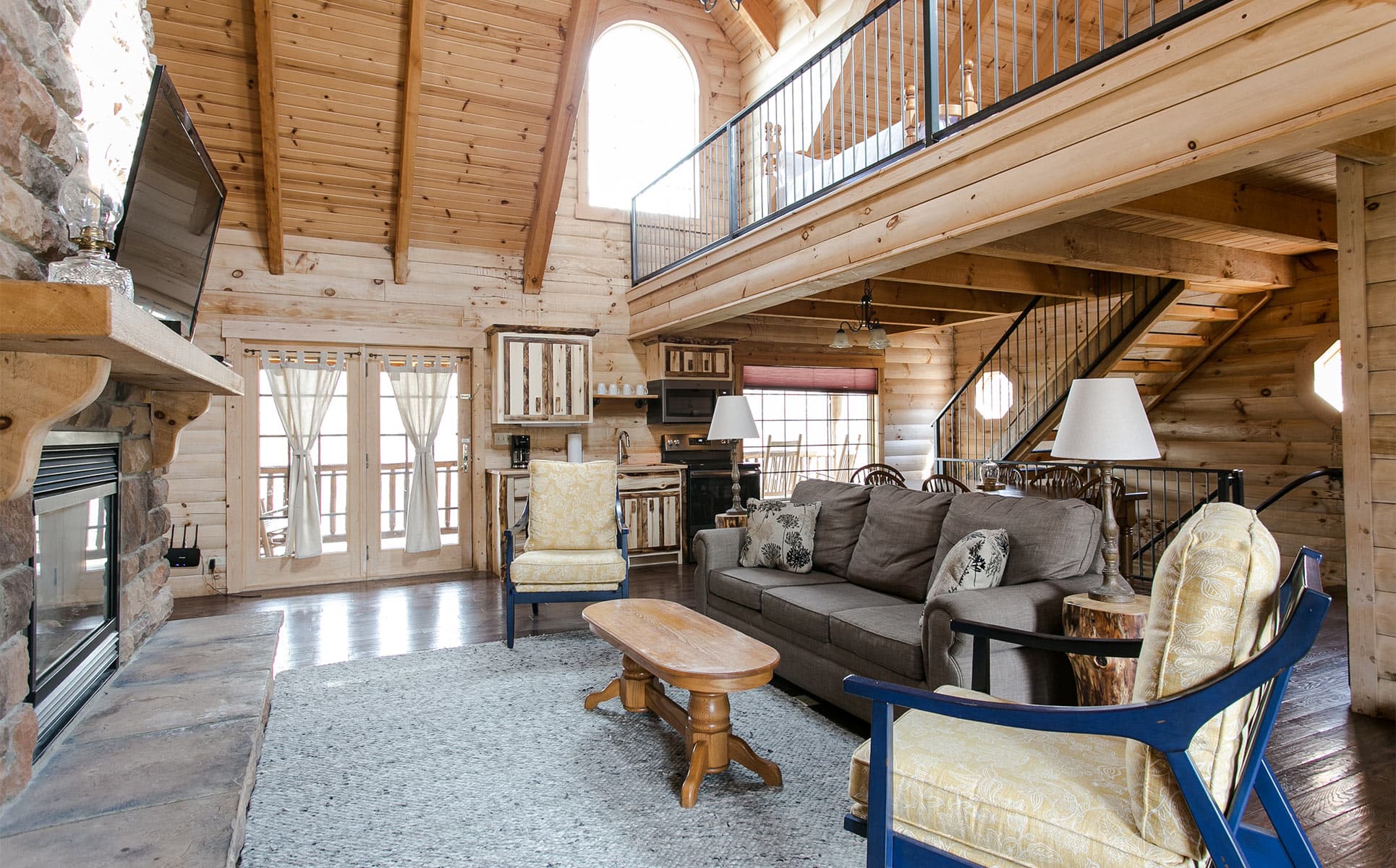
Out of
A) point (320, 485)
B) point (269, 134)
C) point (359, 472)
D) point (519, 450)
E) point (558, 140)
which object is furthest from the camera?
point (519, 450)

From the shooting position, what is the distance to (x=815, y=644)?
3.16 m

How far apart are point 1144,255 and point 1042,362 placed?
2696 millimetres

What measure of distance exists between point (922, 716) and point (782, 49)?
694 centimetres

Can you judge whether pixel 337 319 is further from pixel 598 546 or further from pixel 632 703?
pixel 632 703

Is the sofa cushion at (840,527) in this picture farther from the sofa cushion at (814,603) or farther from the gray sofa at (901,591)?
the sofa cushion at (814,603)

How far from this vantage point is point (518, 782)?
8.37 ft

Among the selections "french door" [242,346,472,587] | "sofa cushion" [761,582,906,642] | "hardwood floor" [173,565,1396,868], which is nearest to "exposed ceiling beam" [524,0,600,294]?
"french door" [242,346,472,587]

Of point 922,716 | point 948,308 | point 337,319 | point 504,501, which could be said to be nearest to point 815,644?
point 922,716

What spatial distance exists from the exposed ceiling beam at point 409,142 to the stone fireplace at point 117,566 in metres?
2.85

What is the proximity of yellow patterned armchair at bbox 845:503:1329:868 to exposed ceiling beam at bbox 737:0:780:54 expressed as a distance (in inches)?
274

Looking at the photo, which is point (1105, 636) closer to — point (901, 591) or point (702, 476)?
point (901, 591)

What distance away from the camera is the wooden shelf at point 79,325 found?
4.74ft

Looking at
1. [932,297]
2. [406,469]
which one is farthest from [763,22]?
[406,469]

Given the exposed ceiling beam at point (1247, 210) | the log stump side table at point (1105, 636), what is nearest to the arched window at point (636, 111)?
the exposed ceiling beam at point (1247, 210)
